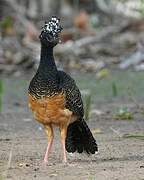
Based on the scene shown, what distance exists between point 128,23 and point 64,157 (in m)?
13.0

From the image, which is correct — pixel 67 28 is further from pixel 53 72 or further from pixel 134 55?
pixel 53 72

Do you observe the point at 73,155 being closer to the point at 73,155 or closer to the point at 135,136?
the point at 73,155

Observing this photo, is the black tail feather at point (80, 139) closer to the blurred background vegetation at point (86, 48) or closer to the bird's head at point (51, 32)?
the bird's head at point (51, 32)

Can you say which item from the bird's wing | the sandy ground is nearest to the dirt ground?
the sandy ground

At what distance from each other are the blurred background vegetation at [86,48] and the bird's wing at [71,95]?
5111mm

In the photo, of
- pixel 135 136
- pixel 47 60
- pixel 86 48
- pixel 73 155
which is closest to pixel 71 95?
pixel 47 60

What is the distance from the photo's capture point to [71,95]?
751 centimetres

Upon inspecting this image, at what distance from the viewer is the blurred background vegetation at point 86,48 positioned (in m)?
14.6

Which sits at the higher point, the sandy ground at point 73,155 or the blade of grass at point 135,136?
the blade of grass at point 135,136

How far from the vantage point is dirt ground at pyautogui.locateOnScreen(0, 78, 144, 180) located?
21.5 ft

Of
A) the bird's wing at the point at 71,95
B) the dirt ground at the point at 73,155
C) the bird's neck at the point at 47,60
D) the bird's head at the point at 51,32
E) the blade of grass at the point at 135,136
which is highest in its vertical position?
the bird's head at the point at 51,32

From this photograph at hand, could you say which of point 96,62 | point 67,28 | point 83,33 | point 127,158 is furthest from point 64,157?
point 67,28

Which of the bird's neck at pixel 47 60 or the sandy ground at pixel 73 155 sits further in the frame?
the bird's neck at pixel 47 60

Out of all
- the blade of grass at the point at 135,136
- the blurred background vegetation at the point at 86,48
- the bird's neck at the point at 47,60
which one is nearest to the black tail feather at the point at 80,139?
the bird's neck at the point at 47,60
